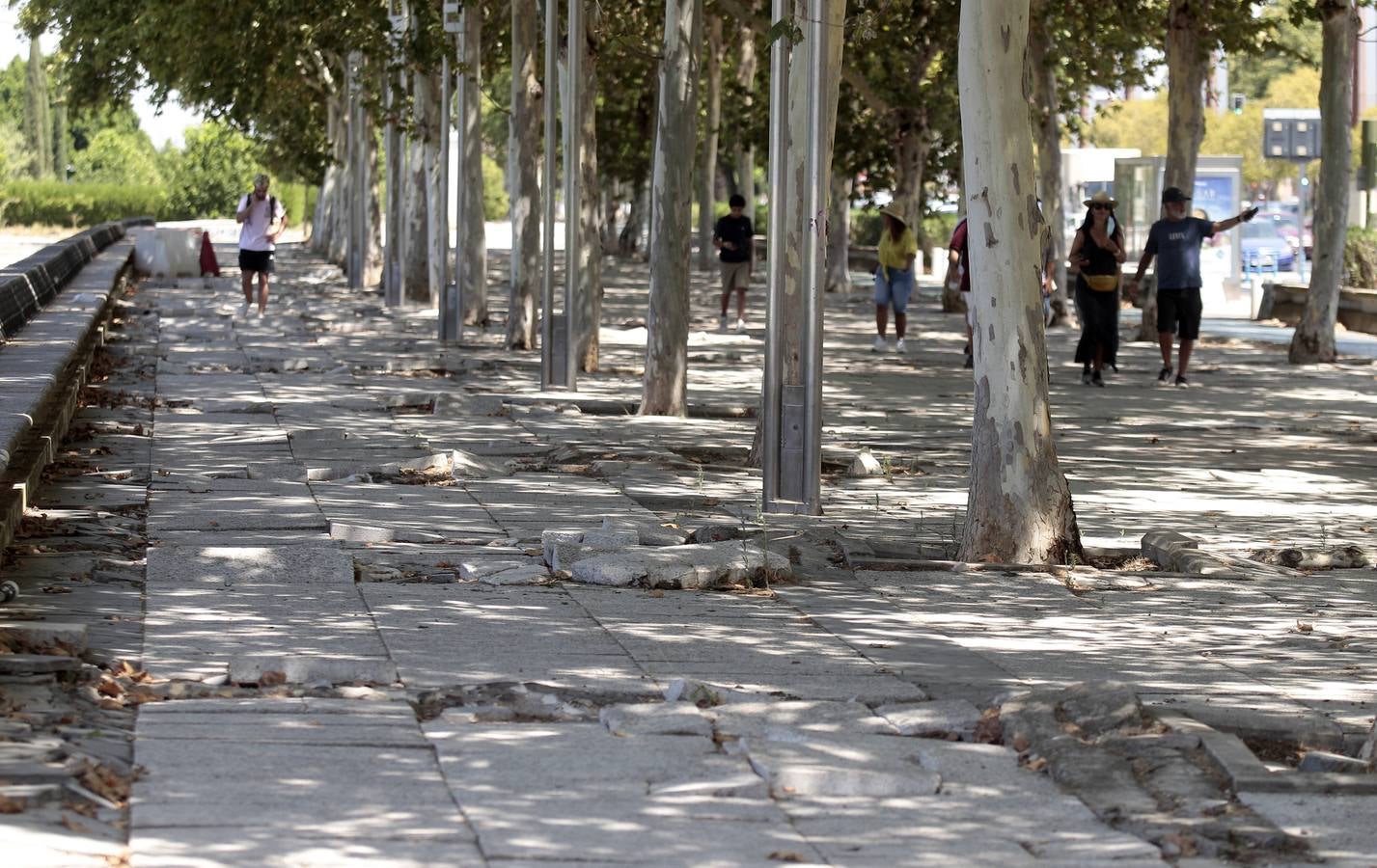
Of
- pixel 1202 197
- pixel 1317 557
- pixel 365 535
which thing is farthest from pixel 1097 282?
pixel 1202 197

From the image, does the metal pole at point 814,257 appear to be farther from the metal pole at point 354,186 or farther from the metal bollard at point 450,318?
the metal pole at point 354,186

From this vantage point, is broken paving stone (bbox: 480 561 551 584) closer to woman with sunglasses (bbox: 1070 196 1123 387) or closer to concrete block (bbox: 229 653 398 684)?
concrete block (bbox: 229 653 398 684)

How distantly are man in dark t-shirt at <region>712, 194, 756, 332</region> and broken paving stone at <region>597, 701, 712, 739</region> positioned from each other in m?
21.2

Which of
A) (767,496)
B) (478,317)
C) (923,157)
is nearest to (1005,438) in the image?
(767,496)

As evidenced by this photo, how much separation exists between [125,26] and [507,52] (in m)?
5.87

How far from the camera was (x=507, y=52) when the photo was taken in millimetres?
35094

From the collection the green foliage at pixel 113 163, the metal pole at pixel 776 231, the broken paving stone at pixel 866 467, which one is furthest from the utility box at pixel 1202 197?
the green foliage at pixel 113 163

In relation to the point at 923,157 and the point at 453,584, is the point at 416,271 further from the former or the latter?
the point at 453,584

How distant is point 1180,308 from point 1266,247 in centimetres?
3010

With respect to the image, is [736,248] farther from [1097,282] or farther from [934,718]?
[934,718]

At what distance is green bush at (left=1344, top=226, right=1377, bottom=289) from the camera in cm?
3253

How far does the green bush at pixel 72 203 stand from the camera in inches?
3612

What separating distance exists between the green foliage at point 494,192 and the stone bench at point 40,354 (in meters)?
60.9

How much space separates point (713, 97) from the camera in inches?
1147
